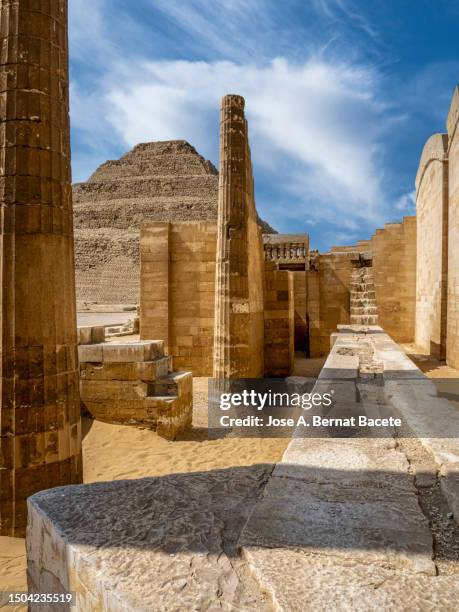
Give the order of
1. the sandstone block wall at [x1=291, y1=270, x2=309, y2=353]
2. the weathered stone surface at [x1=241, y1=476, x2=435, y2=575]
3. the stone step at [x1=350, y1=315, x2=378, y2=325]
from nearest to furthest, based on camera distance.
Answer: the weathered stone surface at [x1=241, y1=476, x2=435, y2=575] → the stone step at [x1=350, y1=315, x2=378, y2=325] → the sandstone block wall at [x1=291, y1=270, x2=309, y2=353]

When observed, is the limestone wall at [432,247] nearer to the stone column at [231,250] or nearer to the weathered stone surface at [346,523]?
the stone column at [231,250]

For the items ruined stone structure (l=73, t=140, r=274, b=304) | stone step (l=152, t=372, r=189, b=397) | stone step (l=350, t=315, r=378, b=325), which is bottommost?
stone step (l=152, t=372, r=189, b=397)

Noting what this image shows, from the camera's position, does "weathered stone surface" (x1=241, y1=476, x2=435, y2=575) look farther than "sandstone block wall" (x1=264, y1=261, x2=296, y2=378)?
No

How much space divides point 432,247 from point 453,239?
214 centimetres

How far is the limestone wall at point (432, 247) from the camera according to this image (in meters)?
10.8

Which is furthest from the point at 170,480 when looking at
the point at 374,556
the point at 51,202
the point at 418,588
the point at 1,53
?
the point at 1,53

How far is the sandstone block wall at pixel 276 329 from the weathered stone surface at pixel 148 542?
363 inches

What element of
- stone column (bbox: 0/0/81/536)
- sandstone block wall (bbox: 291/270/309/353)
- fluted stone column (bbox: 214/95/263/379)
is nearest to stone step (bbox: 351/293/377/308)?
sandstone block wall (bbox: 291/270/309/353)

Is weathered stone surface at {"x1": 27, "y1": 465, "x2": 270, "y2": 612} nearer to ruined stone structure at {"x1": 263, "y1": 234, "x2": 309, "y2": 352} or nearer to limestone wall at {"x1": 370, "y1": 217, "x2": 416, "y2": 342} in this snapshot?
ruined stone structure at {"x1": 263, "y1": 234, "x2": 309, "y2": 352}

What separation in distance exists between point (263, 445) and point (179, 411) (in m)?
1.34

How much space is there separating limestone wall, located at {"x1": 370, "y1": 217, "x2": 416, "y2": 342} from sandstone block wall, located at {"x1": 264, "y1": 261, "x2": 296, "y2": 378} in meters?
5.50

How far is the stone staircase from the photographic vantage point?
12930mm

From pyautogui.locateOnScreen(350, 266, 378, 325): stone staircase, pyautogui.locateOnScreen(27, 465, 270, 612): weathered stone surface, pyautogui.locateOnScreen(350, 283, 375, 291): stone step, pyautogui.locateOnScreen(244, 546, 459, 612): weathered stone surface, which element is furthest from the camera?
pyautogui.locateOnScreen(350, 283, 375, 291): stone step

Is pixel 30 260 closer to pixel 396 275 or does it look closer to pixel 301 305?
pixel 301 305
